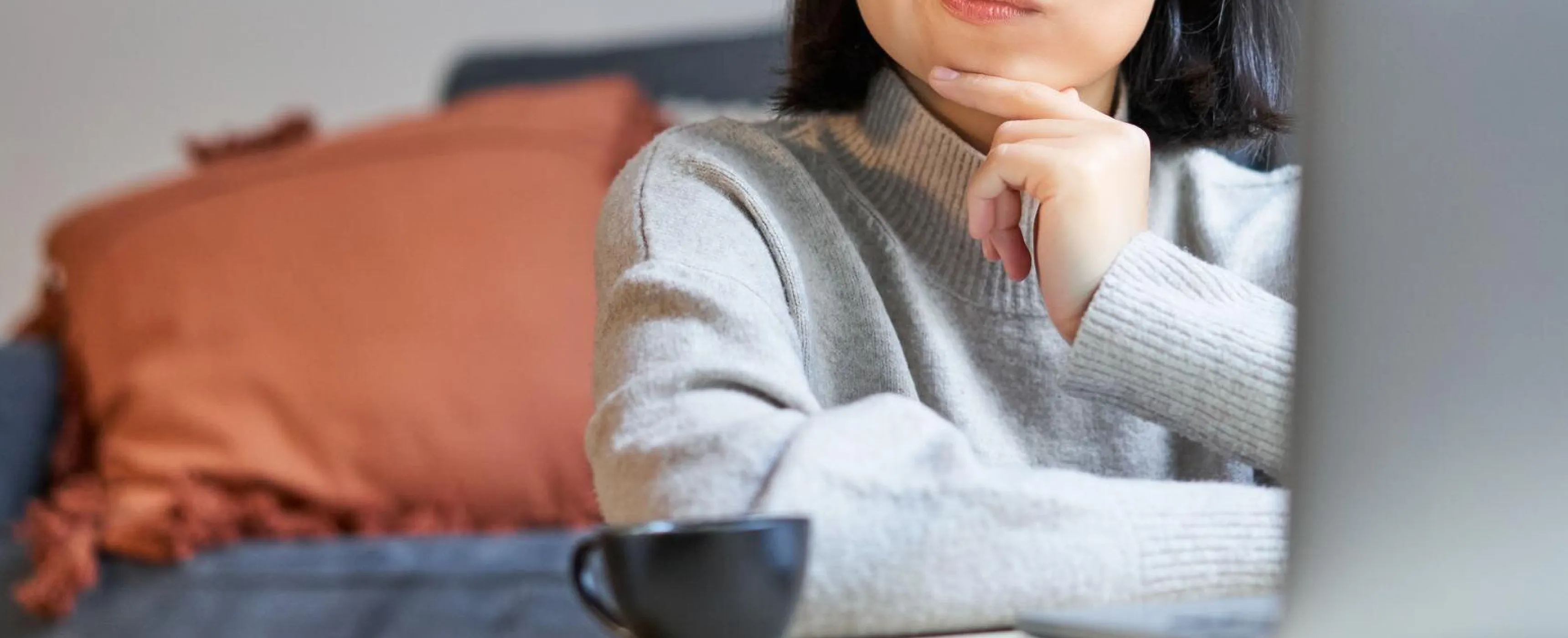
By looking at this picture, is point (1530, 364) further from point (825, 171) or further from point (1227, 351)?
point (825, 171)

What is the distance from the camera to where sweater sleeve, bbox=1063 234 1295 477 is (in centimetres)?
44

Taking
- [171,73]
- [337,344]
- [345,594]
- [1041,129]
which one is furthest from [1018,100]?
[171,73]

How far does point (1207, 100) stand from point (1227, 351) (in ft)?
0.25

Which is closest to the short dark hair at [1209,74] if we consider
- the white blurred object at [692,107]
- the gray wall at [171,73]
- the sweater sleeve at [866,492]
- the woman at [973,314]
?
the woman at [973,314]

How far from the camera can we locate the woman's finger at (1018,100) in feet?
1.45

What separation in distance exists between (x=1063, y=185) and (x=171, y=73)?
197cm

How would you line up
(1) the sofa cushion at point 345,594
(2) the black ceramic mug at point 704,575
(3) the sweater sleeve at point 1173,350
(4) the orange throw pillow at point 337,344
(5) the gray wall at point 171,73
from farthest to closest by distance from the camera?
(5) the gray wall at point 171,73 < (4) the orange throw pillow at point 337,344 < (1) the sofa cushion at point 345,594 < (3) the sweater sleeve at point 1173,350 < (2) the black ceramic mug at point 704,575

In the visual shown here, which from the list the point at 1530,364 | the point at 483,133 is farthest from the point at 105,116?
the point at 1530,364

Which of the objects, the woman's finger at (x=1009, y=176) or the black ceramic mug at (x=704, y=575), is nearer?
the black ceramic mug at (x=704, y=575)

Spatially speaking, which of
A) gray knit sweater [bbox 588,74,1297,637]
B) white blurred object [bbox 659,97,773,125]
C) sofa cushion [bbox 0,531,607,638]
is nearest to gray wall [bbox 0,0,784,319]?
white blurred object [bbox 659,97,773,125]

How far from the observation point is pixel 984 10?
44 centimetres

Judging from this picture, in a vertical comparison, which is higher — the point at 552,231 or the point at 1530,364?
the point at 1530,364

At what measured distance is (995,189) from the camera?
447 mm

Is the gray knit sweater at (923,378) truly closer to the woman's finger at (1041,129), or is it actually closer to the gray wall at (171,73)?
the woman's finger at (1041,129)
